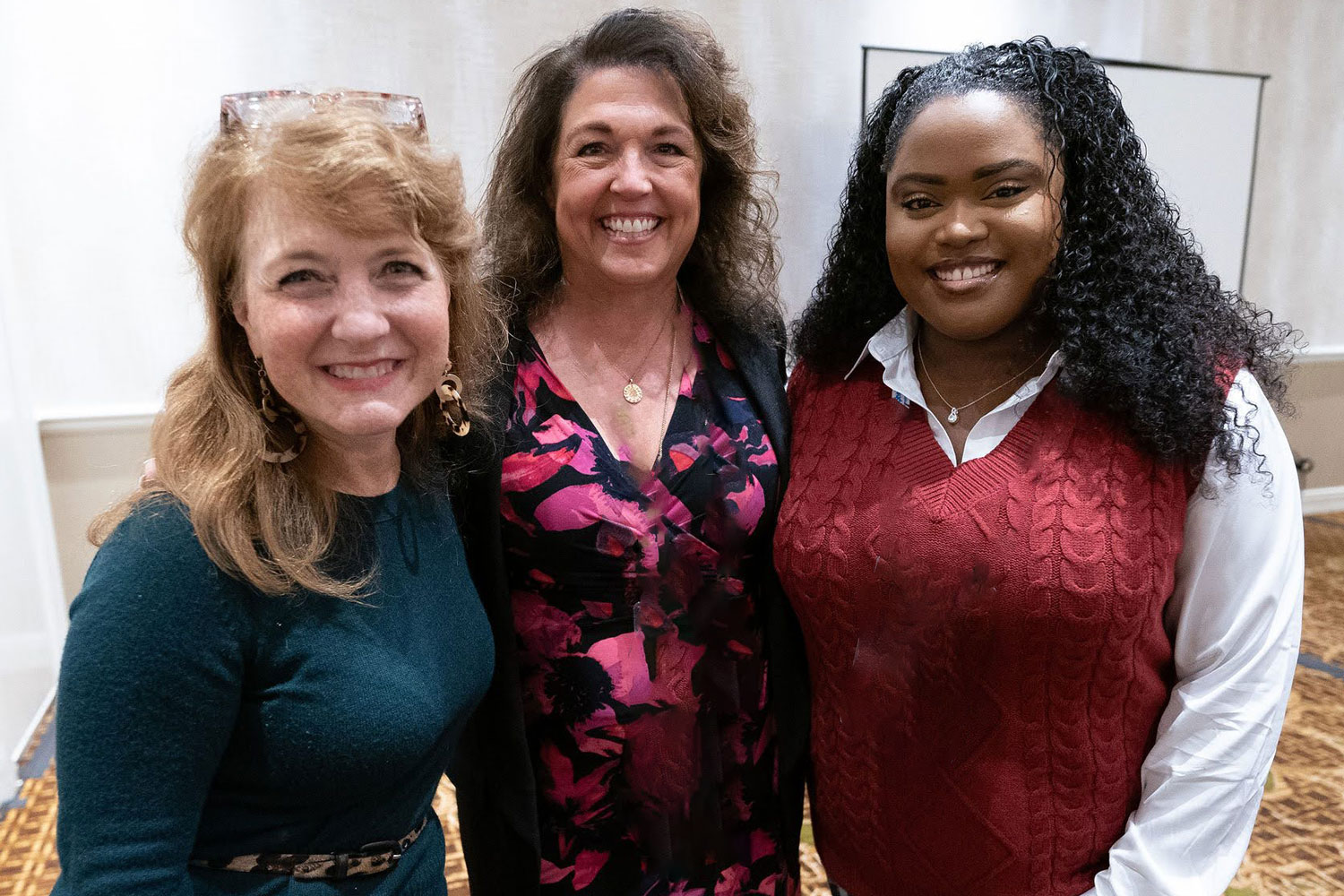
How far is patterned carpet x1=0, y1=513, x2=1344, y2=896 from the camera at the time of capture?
242 centimetres

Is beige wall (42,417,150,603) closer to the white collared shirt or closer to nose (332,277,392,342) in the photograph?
nose (332,277,392,342)

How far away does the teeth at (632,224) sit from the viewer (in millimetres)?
1550

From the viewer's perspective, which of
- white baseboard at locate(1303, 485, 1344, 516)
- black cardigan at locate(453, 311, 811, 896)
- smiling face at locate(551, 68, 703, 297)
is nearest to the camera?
black cardigan at locate(453, 311, 811, 896)

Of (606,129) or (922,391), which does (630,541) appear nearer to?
(922,391)

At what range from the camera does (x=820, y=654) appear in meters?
1.40

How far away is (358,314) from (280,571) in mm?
282

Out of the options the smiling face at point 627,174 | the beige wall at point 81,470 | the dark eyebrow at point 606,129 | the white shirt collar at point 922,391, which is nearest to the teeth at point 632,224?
the smiling face at point 627,174

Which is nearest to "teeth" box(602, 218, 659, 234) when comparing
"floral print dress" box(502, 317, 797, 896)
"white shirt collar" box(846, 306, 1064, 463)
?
"floral print dress" box(502, 317, 797, 896)

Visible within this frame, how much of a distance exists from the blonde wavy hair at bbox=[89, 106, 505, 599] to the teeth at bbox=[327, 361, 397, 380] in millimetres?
104

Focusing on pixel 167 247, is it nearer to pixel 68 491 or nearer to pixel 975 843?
pixel 68 491

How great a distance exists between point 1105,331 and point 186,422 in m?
1.11

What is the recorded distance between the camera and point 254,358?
3.45 feet

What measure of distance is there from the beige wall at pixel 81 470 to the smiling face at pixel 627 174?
2.78m

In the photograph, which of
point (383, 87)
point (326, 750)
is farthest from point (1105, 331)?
point (383, 87)
